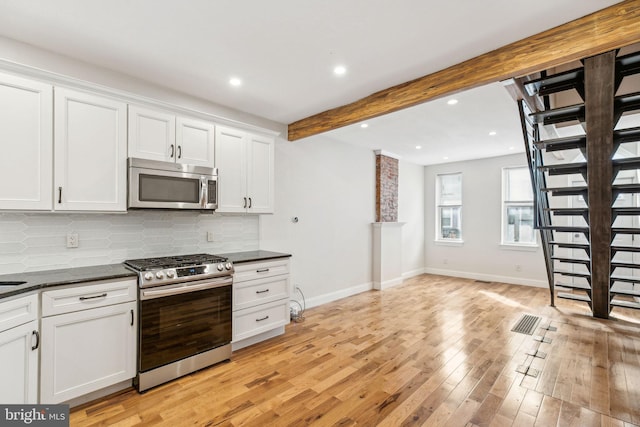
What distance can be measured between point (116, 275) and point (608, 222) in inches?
178

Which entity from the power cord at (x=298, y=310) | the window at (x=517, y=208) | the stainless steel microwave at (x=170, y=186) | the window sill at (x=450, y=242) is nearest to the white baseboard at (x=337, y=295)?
the power cord at (x=298, y=310)

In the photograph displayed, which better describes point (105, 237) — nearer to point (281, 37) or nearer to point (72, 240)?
point (72, 240)

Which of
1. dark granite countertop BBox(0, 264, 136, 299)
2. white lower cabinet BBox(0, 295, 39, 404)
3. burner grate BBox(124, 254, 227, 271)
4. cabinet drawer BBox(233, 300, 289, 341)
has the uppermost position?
burner grate BBox(124, 254, 227, 271)

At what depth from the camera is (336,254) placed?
5.18m

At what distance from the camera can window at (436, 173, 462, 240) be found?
723 centimetres

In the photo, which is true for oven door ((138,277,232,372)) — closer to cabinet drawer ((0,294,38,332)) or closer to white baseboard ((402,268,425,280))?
cabinet drawer ((0,294,38,332))

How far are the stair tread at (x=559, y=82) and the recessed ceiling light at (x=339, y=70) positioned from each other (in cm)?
165

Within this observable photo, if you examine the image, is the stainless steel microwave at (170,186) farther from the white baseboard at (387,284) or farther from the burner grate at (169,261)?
the white baseboard at (387,284)

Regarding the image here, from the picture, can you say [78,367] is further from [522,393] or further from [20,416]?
[522,393]

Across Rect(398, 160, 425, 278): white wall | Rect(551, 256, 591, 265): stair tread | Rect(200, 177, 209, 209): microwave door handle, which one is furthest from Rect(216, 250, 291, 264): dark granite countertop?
Rect(398, 160, 425, 278): white wall

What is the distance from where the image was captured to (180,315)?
104 inches

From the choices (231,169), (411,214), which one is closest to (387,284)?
(411,214)

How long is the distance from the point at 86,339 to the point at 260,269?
156 cm

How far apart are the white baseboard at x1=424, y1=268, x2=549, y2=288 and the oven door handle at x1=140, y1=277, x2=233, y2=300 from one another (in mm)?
5849
